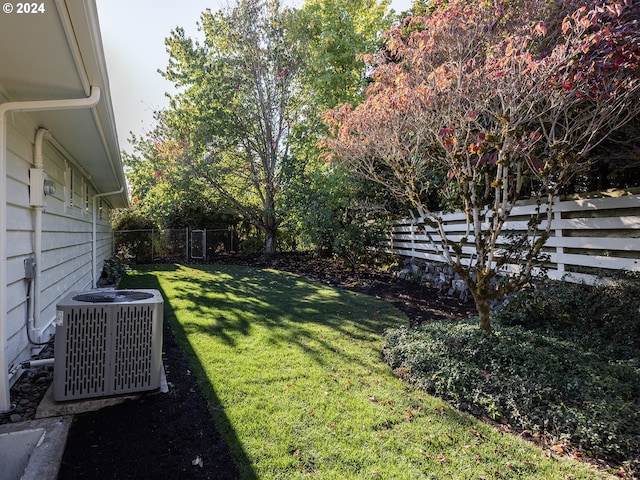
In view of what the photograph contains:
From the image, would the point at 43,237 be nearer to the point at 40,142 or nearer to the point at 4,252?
the point at 40,142

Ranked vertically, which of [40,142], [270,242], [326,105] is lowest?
[270,242]

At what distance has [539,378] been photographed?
2969 mm

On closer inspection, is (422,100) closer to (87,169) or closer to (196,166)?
(87,169)

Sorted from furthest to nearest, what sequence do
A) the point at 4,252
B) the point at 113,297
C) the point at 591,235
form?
the point at 591,235
the point at 113,297
the point at 4,252

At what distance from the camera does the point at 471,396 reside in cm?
294

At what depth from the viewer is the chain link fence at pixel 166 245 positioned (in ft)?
46.0

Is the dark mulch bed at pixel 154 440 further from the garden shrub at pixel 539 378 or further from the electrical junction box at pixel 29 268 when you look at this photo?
the garden shrub at pixel 539 378

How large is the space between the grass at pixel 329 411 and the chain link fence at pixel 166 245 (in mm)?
9569

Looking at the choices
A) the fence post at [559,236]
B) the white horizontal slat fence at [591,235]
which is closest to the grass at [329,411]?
the white horizontal slat fence at [591,235]

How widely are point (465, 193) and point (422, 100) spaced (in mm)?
1152

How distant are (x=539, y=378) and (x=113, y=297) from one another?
11.8 feet

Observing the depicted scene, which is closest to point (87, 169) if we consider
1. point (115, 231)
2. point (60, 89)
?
point (60, 89)

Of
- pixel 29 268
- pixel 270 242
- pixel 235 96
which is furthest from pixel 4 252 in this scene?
pixel 270 242

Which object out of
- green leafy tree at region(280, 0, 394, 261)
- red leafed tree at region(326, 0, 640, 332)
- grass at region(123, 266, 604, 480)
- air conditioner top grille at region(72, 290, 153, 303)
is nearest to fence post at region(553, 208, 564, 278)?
red leafed tree at region(326, 0, 640, 332)
